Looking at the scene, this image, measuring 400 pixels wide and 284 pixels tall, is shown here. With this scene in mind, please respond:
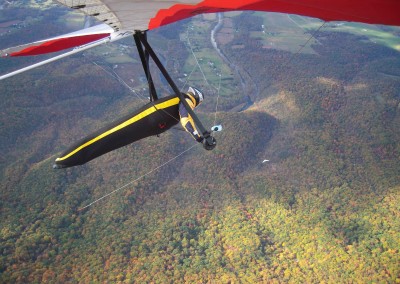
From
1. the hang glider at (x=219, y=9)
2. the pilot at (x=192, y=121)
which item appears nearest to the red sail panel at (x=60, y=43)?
the hang glider at (x=219, y=9)

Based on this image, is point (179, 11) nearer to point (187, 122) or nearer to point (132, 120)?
point (187, 122)

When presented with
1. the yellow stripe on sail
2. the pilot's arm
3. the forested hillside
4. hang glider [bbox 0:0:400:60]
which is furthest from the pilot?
the forested hillside

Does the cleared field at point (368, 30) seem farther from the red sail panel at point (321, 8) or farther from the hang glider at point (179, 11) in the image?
the red sail panel at point (321, 8)

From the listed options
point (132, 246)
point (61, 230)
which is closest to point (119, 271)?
point (132, 246)

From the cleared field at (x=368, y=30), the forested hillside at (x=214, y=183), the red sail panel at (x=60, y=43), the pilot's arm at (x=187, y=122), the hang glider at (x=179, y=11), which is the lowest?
the forested hillside at (x=214, y=183)

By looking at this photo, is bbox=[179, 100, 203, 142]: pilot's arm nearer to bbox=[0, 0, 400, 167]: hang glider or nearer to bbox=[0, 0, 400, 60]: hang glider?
bbox=[0, 0, 400, 167]: hang glider

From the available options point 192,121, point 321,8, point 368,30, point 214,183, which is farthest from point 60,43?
point 368,30

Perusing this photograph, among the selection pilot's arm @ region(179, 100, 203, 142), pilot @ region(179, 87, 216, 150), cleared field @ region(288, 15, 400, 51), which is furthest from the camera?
cleared field @ region(288, 15, 400, 51)

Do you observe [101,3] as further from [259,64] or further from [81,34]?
[259,64]
